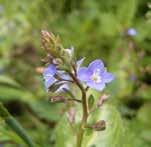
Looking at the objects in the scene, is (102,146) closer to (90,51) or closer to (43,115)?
(43,115)

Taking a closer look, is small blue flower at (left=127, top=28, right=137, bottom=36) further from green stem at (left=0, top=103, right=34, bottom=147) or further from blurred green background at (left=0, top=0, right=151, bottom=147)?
green stem at (left=0, top=103, right=34, bottom=147)

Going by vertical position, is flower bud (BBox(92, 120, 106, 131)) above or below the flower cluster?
below

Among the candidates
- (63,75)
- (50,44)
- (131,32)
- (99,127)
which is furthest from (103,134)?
(131,32)

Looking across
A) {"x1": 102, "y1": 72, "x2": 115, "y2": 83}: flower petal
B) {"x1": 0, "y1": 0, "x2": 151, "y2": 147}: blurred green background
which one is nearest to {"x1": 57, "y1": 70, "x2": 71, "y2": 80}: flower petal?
{"x1": 102, "y1": 72, "x2": 115, "y2": 83}: flower petal

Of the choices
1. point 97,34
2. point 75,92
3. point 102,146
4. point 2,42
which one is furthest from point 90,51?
point 102,146

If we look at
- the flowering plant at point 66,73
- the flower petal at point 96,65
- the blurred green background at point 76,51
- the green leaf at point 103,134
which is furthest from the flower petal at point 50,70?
the blurred green background at point 76,51

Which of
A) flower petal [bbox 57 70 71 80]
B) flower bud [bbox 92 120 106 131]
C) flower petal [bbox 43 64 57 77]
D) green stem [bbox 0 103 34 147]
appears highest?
flower petal [bbox 57 70 71 80]

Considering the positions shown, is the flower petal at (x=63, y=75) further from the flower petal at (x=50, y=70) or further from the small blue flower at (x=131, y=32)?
the small blue flower at (x=131, y=32)
